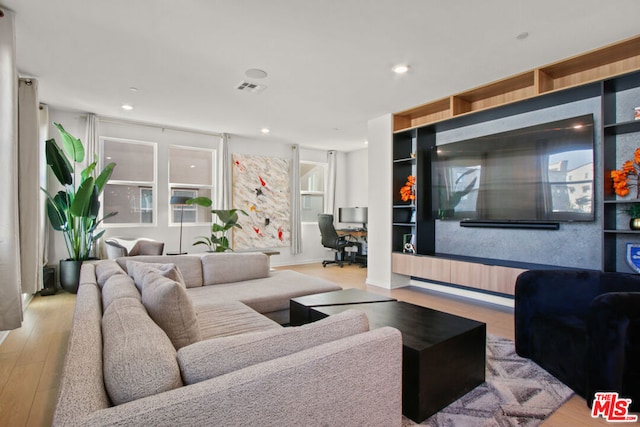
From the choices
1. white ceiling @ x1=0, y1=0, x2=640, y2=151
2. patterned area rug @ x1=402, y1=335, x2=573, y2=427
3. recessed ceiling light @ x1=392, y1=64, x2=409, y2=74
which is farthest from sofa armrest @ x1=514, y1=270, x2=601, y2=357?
recessed ceiling light @ x1=392, y1=64, x2=409, y2=74

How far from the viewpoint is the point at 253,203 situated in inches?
256

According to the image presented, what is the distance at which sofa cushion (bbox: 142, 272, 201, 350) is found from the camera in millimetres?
1387

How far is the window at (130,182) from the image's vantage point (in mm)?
5270

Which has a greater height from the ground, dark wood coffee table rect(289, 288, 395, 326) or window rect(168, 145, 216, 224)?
window rect(168, 145, 216, 224)

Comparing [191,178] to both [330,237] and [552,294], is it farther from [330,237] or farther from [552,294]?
[552,294]

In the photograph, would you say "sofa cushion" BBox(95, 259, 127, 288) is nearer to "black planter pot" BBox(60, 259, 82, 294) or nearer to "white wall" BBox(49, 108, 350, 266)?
"black planter pot" BBox(60, 259, 82, 294)

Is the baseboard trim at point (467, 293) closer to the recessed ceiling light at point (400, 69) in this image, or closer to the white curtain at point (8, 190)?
the recessed ceiling light at point (400, 69)

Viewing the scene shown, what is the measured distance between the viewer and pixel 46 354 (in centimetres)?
258

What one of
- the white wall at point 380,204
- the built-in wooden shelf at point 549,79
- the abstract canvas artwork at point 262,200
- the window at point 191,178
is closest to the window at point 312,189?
the abstract canvas artwork at point 262,200

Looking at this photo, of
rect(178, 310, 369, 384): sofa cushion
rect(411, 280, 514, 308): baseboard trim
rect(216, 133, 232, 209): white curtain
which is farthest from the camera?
rect(216, 133, 232, 209): white curtain

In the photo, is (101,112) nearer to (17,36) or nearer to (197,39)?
(17,36)

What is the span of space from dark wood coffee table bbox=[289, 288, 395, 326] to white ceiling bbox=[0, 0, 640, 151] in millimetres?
2148

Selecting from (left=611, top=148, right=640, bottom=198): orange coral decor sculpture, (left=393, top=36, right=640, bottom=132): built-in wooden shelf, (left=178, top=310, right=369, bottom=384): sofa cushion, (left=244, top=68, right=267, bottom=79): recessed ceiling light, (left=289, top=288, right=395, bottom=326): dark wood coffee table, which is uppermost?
(left=244, top=68, right=267, bottom=79): recessed ceiling light

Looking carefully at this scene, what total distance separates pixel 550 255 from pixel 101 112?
6.10 metres
